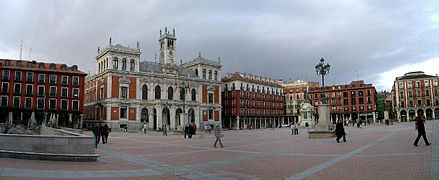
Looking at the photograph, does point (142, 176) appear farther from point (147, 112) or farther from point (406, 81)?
point (406, 81)

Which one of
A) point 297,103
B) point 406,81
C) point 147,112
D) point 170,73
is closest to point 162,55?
point 170,73

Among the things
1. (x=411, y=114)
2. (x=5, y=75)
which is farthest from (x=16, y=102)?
(x=411, y=114)

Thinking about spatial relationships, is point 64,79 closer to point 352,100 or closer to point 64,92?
point 64,92

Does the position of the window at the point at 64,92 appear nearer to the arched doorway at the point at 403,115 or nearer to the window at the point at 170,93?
the window at the point at 170,93

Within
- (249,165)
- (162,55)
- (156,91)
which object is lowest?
(249,165)

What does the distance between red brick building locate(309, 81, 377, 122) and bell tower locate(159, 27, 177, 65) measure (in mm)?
49238

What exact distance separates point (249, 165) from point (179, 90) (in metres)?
75.8

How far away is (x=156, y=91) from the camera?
3413 inches

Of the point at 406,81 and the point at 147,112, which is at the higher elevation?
the point at 406,81

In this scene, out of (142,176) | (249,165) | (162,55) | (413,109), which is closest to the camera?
(142,176)

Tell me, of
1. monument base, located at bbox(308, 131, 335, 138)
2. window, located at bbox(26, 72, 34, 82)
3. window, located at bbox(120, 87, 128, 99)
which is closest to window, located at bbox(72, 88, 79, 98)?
window, located at bbox(26, 72, 34, 82)

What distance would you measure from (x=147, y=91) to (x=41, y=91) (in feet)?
72.2

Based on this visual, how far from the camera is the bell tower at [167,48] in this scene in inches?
3612

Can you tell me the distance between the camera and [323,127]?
3344cm
